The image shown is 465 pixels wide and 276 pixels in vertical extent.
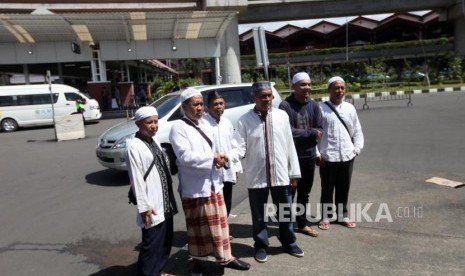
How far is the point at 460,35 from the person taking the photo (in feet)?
117

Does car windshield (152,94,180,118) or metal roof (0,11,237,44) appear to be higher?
metal roof (0,11,237,44)

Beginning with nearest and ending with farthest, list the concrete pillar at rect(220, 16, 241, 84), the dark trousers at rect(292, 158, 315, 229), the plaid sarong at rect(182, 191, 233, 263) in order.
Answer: the plaid sarong at rect(182, 191, 233, 263)
the dark trousers at rect(292, 158, 315, 229)
the concrete pillar at rect(220, 16, 241, 84)

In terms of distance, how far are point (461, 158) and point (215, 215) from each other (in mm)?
6269

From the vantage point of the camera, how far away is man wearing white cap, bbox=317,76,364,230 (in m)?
4.78

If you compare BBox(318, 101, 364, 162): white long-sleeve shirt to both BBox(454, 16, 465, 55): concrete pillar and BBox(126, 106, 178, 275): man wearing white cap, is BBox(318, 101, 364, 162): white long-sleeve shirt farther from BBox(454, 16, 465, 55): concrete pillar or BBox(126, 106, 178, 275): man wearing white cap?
BBox(454, 16, 465, 55): concrete pillar

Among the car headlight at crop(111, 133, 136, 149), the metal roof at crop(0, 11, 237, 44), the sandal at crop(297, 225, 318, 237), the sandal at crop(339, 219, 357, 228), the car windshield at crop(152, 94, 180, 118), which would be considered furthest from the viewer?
the metal roof at crop(0, 11, 237, 44)

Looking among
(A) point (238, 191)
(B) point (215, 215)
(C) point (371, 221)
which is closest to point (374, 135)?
(A) point (238, 191)

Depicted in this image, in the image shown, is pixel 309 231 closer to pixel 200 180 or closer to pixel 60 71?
pixel 200 180

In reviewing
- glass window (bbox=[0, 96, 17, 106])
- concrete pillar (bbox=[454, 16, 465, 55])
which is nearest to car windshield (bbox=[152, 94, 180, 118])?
glass window (bbox=[0, 96, 17, 106])

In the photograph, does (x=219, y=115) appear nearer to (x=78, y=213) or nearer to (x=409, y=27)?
(x=78, y=213)

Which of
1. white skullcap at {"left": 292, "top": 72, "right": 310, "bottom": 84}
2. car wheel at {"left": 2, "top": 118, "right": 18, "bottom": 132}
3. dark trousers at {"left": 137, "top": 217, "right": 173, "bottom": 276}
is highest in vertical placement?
white skullcap at {"left": 292, "top": 72, "right": 310, "bottom": 84}

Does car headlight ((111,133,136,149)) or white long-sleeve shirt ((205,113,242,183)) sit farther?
car headlight ((111,133,136,149))

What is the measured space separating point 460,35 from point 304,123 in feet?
123

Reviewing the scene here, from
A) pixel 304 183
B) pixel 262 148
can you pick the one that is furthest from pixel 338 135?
pixel 262 148
